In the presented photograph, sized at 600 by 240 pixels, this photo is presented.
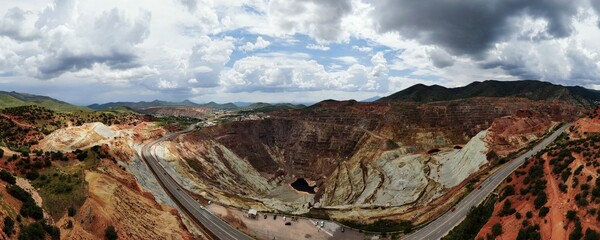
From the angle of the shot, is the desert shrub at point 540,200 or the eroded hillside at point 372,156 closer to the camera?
the desert shrub at point 540,200

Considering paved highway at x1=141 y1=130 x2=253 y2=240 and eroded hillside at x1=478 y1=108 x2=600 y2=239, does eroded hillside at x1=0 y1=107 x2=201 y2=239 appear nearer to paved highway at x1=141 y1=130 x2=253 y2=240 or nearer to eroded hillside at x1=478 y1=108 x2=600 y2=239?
paved highway at x1=141 y1=130 x2=253 y2=240

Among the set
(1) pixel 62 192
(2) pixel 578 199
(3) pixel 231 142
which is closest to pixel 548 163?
(2) pixel 578 199

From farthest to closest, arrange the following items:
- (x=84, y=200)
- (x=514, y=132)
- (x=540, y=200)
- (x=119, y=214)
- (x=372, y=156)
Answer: (x=372, y=156)
(x=514, y=132)
(x=119, y=214)
(x=540, y=200)
(x=84, y=200)

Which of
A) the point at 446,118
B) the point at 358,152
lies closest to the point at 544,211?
the point at 358,152

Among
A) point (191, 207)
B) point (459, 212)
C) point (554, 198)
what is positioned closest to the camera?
point (554, 198)

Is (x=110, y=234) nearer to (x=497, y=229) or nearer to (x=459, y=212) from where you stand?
(x=497, y=229)

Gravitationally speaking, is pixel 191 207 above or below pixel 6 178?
below

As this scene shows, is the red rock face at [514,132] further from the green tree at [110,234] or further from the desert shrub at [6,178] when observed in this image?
the desert shrub at [6,178]

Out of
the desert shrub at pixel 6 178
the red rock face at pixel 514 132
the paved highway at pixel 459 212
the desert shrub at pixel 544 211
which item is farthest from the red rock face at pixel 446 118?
the desert shrub at pixel 6 178

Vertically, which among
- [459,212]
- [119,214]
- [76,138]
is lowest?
[459,212]

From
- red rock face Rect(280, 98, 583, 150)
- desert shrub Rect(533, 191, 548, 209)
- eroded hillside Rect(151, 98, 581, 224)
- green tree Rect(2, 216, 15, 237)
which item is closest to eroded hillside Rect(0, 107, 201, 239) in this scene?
green tree Rect(2, 216, 15, 237)
